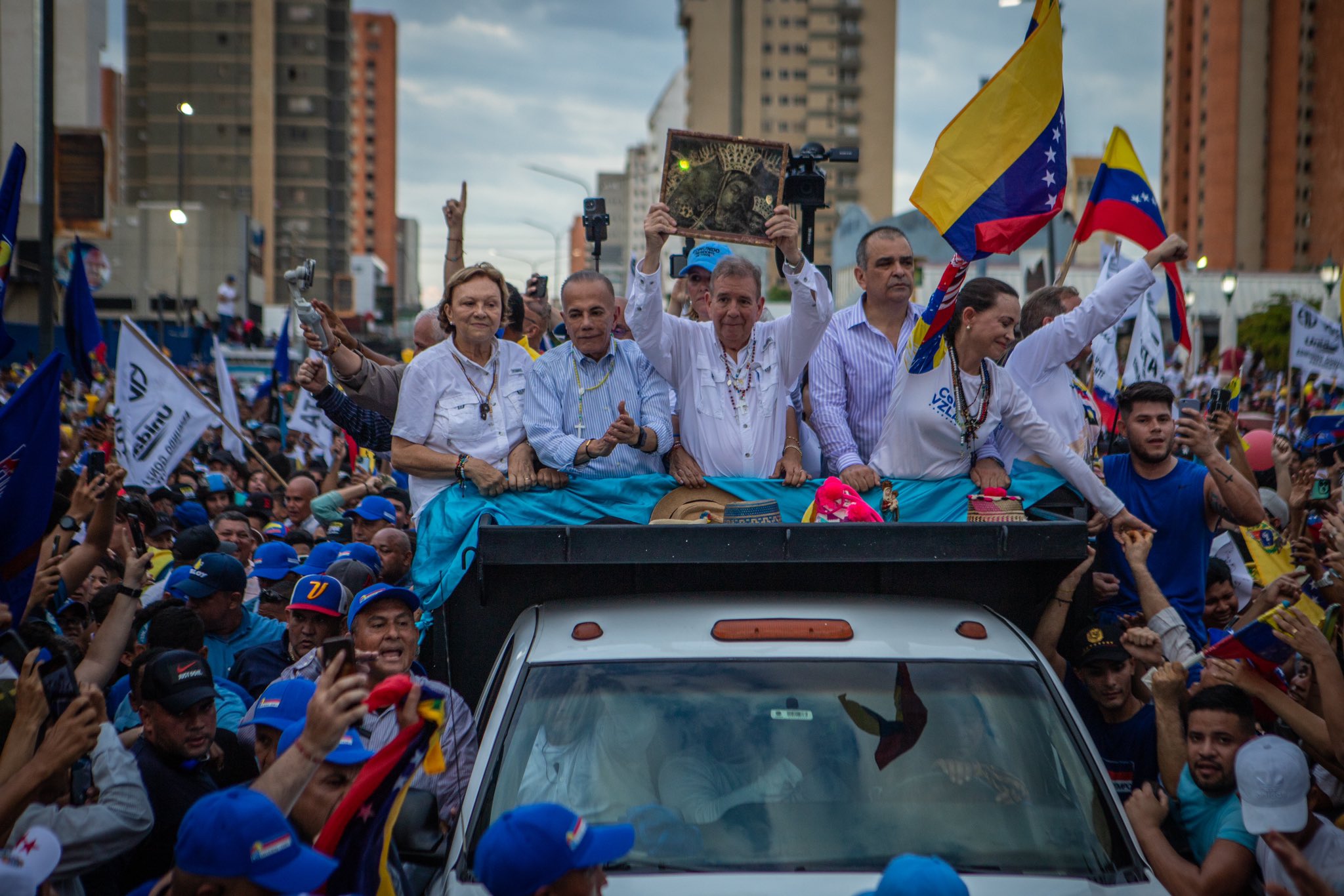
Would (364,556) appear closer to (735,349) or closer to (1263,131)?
(735,349)

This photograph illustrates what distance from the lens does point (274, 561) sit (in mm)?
6895

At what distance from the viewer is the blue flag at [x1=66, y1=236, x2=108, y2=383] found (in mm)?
10820

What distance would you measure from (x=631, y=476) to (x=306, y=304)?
1742 mm

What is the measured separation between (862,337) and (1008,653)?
2229 millimetres

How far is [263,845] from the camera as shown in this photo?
2.90m

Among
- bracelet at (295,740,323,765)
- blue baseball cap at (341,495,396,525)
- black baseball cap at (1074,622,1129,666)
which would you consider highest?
blue baseball cap at (341,495,396,525)

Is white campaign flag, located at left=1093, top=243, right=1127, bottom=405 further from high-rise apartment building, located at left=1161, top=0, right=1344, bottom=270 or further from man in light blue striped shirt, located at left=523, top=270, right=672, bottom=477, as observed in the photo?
high-rise apartment building, located at left=1161, top=0, right=1344, bottom=270

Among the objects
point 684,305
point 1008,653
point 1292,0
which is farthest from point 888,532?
point 1292,0

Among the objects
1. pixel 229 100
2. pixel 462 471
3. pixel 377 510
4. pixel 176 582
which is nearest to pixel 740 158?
pixel 462 471

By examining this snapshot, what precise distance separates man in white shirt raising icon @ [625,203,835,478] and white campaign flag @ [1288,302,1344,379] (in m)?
8.73

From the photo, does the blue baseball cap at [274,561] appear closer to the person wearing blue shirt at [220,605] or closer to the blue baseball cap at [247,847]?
the person wearing blue shirt at [220,605]

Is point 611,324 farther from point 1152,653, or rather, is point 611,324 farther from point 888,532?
point 1152,653

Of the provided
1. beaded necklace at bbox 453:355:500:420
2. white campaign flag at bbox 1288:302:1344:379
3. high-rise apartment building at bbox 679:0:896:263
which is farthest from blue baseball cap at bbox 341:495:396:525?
high-rise apartment building at bbox 679:0:896:263

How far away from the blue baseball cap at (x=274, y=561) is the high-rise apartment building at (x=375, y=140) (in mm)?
164452
